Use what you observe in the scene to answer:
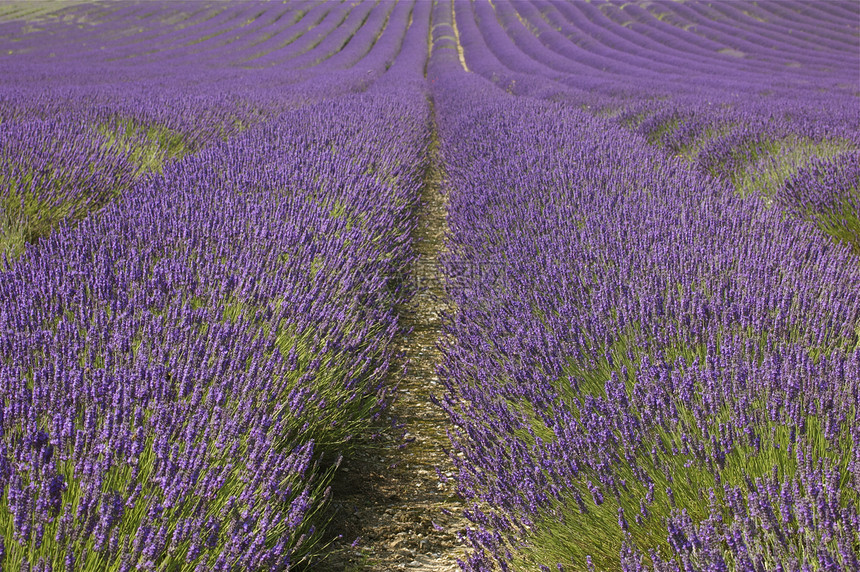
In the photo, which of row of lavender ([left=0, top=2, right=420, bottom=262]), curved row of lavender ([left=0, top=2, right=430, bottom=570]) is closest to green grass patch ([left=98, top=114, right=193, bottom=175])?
row of lavender ([left=0, top=2, right=420, bottom=262])

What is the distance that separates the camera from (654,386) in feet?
4.71

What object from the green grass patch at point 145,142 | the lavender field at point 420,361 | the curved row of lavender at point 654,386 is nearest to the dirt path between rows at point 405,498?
the lavender field at point 420,361

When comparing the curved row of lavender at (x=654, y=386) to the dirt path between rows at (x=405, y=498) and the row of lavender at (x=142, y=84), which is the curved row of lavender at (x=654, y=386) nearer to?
the dirt path between rows at (x=405, y=498)

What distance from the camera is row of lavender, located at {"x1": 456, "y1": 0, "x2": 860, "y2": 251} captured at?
4723 millimetres

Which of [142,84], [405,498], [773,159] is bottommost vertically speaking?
[405,498]

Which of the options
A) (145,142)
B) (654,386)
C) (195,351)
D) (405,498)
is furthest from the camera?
(145,142)

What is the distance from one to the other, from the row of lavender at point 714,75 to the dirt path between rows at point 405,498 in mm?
2962

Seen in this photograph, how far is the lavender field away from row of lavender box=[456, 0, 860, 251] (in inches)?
8.9

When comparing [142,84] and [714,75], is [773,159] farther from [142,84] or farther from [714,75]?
[714,75]

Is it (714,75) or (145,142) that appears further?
(714,75)

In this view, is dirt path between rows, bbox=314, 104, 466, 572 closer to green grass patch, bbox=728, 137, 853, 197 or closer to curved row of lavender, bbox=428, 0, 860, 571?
curved row of lavender, bbox=428, 0, 860, 571

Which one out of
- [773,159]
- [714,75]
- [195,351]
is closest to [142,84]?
[773,159]

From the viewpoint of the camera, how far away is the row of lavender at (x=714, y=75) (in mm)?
4723

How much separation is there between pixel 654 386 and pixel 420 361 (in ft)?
4.88
